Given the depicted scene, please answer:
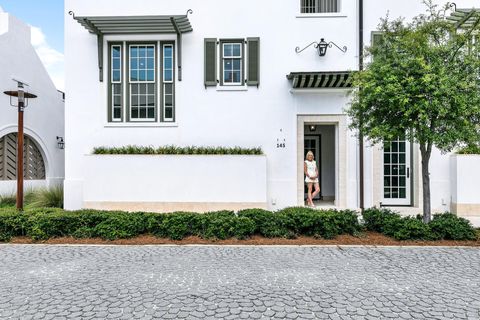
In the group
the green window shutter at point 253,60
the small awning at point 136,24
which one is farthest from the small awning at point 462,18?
the small awning at point 136,24

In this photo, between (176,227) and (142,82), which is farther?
(142,82)

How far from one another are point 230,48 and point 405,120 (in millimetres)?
6011

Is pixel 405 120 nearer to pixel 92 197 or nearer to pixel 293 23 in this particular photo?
pixel 293 23

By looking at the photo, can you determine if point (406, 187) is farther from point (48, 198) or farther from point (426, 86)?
point (48, 198)

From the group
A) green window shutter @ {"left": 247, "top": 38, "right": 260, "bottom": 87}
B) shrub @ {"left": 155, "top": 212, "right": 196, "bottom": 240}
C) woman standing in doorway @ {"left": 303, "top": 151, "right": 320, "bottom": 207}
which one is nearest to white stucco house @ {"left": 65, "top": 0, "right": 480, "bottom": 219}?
green window shutter @ {"left": 247, "top": 38, "right": 260, "bottom": 87}

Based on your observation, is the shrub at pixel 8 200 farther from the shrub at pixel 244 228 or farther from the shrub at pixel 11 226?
the shrub at pixel 244 228

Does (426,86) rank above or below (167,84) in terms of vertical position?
below

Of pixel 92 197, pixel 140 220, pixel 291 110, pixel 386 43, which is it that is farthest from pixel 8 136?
pixel 386 43

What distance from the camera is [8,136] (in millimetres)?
11766

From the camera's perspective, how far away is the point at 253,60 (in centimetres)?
1000

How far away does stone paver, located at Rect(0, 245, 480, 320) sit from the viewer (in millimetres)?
3791

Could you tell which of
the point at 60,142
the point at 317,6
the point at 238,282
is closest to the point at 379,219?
the point at 238,282

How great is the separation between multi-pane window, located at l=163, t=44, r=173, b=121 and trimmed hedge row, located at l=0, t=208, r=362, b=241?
13.8 feet

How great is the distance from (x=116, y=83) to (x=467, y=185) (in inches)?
461
